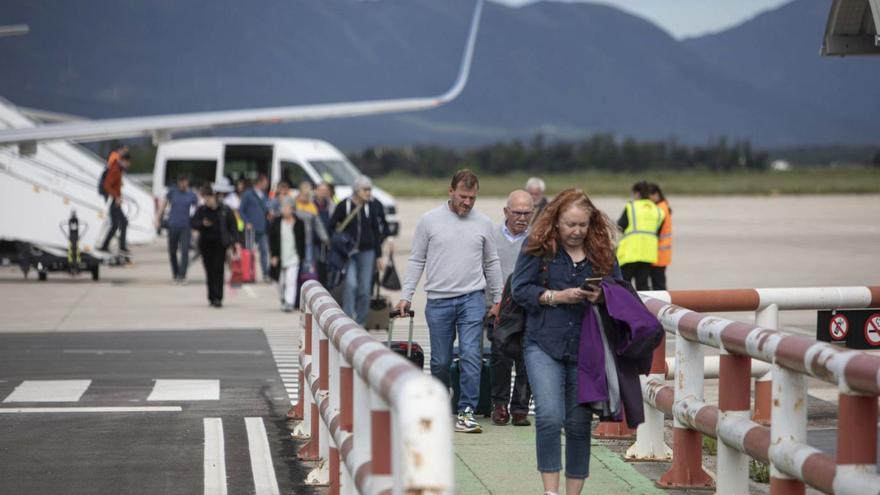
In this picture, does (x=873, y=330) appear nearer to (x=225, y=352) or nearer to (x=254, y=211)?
(x=225, y=352)

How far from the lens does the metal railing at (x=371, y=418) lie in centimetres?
Result: 423

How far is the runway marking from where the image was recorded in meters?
8.31

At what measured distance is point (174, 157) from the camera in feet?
116

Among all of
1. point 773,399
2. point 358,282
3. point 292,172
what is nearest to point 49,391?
point 358,282

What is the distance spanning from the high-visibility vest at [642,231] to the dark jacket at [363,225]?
10.3 ft

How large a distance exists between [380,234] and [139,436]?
21.7 feet

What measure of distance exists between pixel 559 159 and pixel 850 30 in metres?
170

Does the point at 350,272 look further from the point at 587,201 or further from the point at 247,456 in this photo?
the point at 587,201

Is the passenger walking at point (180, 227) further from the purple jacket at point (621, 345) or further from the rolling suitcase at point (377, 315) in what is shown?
the purple jacket at point (621, 345)

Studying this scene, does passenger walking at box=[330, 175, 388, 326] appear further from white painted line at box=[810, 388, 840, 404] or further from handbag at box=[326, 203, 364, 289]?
white painted line at box=[810, 388, 840, 404]

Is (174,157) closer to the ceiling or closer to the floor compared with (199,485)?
closer to the ceiling

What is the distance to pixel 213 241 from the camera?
20.7 metres

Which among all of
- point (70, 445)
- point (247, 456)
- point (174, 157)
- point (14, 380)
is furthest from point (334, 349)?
point (174, 157)

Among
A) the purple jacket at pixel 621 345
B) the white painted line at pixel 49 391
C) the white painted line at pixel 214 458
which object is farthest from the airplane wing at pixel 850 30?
the white painted line at pixel 49 391
